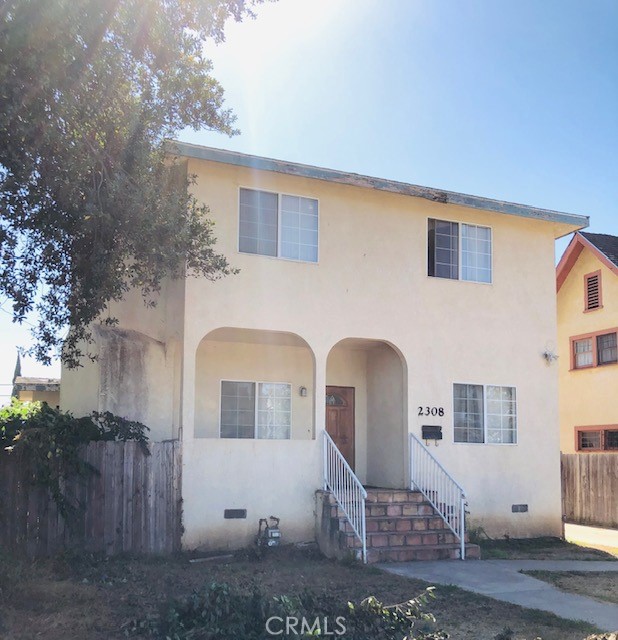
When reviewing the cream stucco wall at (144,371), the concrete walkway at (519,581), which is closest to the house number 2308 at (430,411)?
the concrete walkway at (519,581)

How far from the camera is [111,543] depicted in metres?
11.4

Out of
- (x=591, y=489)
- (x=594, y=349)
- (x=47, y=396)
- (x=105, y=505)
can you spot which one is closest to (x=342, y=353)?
(x=105, y=505)

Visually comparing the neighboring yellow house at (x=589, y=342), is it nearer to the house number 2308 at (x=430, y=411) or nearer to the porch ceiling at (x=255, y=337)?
the house number 2308 at (x=430, y=411)

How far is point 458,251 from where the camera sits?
15.6m

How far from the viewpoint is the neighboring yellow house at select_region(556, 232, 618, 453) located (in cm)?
2303

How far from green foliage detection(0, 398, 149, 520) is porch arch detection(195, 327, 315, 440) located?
260 centimetres

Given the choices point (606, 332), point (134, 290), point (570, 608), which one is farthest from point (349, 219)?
point (606, 332)

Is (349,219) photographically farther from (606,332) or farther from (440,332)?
(606,332)

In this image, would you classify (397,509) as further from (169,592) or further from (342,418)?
(169,592)

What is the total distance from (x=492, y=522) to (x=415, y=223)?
19.7ft

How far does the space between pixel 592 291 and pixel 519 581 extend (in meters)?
15.1

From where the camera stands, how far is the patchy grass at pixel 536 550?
529 inches

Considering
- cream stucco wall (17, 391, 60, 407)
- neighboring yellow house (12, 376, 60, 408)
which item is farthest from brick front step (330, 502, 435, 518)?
cream stucco wall (17, 391, 60, 407)

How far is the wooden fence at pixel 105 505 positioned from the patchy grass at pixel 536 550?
5451mm
